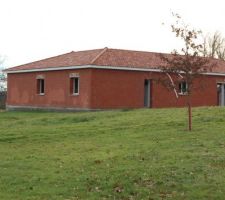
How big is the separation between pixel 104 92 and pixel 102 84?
0.58 metres

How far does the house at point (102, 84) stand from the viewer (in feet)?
128

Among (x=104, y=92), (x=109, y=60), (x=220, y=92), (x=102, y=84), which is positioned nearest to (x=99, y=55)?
(x=109, y=60)

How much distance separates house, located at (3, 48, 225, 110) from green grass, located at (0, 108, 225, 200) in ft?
58.4

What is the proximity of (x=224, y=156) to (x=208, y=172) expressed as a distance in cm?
173

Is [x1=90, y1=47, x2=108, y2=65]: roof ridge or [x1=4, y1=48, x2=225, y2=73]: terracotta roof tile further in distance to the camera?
[x1=4, y1=48, x2=225, y2=73]: terracotta roof tile

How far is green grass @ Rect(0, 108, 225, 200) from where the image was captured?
1027 cm

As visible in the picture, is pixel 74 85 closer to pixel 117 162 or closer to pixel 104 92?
pixel 104 92

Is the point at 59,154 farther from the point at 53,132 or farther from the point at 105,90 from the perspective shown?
the point at 105,90

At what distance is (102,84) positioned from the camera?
38.8 meters

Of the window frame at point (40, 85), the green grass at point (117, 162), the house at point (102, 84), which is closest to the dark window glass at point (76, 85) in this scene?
the house at point (102, 84)

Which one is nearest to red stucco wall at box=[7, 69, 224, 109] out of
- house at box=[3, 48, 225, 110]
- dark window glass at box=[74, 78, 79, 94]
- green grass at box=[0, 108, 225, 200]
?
house at box=[3, 48, 225, 110]

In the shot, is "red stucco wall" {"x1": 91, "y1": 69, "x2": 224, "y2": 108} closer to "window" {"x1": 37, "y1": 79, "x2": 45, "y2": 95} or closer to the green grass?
"window" {"x1": 37, "y1": 79, "x2": 45, "y2": 95}

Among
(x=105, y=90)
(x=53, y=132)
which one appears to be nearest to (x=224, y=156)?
(x=53, y=132)

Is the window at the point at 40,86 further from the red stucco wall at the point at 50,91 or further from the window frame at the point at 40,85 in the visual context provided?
the red stucco wall at the point at 50,91
